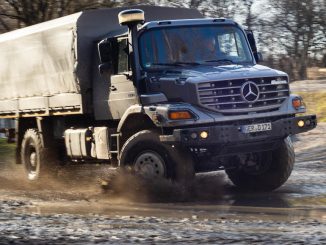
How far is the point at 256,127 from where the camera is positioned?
10.5 m

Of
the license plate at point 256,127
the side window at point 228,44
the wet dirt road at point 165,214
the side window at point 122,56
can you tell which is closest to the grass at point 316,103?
the wet dirt road at point 165,214

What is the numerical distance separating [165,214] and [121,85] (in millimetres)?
3256

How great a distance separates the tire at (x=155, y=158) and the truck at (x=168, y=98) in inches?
0.5

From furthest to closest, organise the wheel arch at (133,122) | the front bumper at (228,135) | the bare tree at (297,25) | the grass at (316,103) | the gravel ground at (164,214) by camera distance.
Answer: the bare tree at (297,25)
the grass at (316,103)
the wheel arch at (133,122)
the front bumper at (228,135)
the gravel ground at (164,214)

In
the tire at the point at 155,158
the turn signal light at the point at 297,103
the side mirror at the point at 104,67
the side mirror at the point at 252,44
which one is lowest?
the tire at the point at 155,158

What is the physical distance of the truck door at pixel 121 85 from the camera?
1135 centimetres

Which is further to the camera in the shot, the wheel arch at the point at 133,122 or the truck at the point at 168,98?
the wheel arch at the point at 133,122

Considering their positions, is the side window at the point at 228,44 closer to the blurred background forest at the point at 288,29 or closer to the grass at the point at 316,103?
the grass at the point at 316,103

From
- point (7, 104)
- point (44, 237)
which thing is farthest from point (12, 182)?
point (44, 237)

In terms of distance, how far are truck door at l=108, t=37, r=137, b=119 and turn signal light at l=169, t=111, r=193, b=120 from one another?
115cm

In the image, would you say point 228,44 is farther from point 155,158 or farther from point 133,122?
point 155,158

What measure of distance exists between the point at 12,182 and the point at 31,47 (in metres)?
2.53

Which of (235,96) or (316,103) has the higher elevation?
(235,96)

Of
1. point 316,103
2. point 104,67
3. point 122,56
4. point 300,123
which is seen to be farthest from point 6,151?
point 300,123
